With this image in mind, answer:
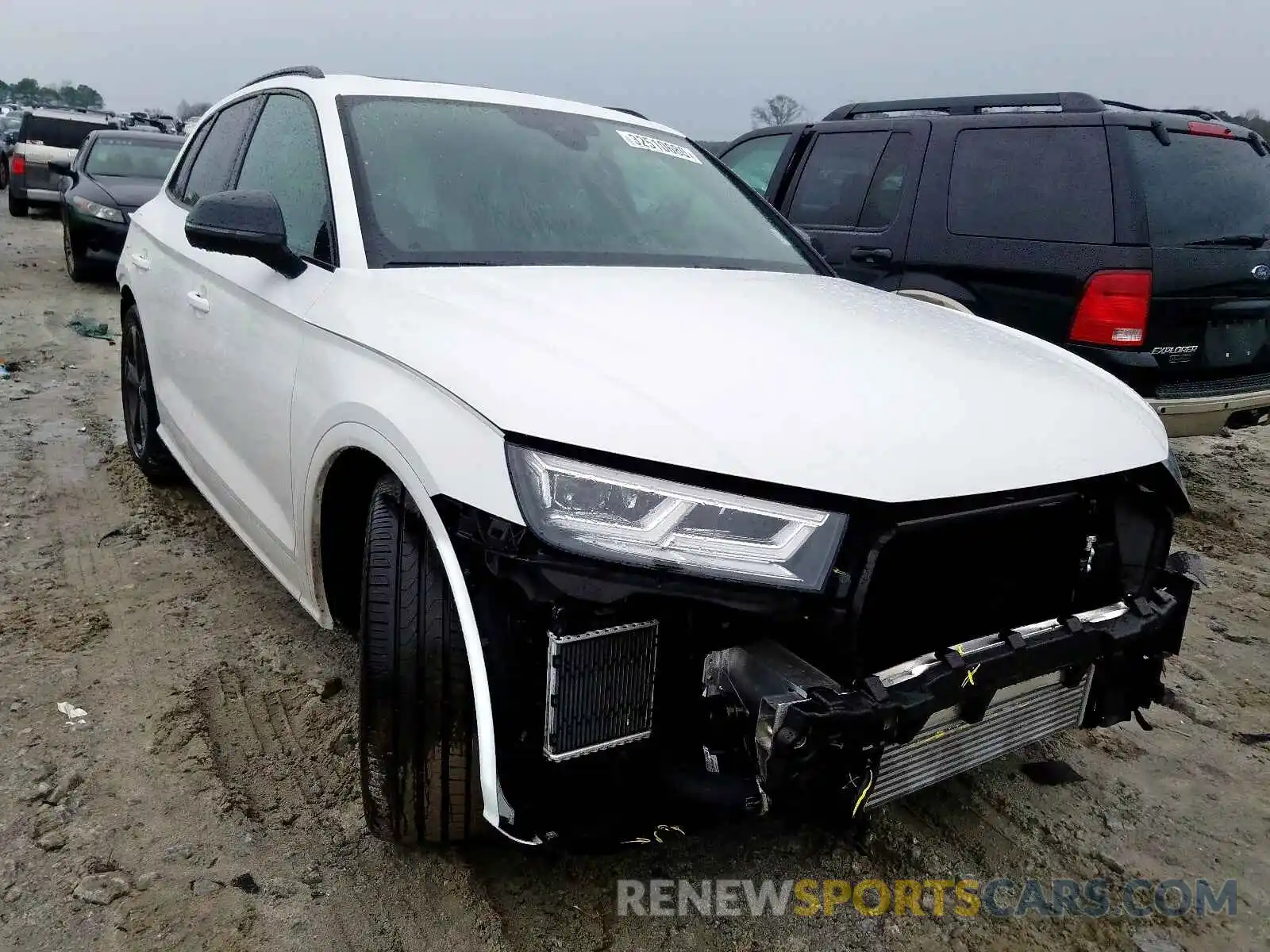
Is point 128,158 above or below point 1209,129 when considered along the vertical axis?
below

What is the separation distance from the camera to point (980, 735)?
207 cm

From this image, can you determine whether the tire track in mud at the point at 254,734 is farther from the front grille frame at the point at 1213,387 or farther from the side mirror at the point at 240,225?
the front grille frame at the point at 1213,387

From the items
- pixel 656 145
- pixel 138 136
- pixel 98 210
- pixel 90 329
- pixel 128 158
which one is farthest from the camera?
pixel 138 136

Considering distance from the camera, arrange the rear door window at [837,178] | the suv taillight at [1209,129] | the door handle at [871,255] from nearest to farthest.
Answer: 1. the suv taillight at [1209,129]
2. the door handle at [871,255]
3. the rear door window at [837,178]

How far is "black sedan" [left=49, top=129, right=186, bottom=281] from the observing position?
33.3 ft

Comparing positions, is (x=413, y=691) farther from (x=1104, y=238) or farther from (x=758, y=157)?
(x=758, y=157)

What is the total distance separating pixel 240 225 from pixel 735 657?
65.3 inches

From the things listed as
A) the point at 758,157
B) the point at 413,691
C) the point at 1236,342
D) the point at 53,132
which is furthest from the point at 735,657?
the point at 53,132

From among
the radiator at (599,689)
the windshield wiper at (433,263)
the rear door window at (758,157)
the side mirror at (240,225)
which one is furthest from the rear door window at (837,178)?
the radiator at (599,689)

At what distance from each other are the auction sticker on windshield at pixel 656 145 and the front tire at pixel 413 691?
1.83 metres

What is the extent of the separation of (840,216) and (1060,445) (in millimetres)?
3967

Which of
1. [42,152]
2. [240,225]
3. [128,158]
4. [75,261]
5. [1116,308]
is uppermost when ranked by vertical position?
[240,225]

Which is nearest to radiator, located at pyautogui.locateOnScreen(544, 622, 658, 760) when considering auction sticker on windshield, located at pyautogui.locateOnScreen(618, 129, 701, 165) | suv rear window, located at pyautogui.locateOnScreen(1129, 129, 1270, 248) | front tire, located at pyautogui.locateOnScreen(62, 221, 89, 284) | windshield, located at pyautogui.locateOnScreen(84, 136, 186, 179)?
auction sticker on windshield, located at pyautogui.locateOnScreen(618, 129, 701, 165)

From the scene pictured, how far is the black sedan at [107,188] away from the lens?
10.1 meters
